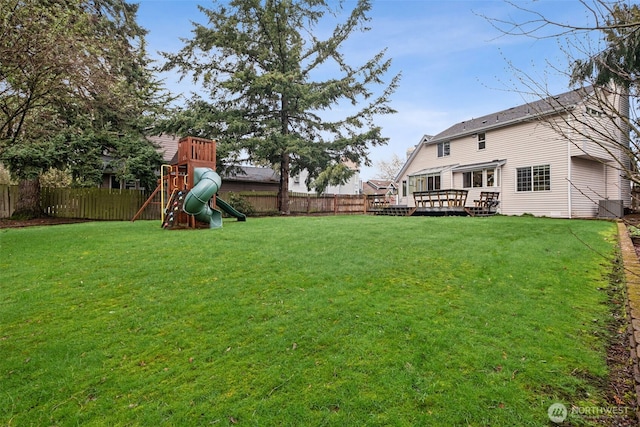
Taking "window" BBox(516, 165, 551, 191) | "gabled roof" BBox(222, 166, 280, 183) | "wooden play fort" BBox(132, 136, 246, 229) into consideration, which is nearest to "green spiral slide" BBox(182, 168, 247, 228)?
"wooden play fort" BBox(132, 136, 246, 229)

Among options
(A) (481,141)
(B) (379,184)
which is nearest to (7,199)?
(A) (481,141)

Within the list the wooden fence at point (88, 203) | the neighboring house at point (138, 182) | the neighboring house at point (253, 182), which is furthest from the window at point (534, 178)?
the neighboring house at point (138, 182)

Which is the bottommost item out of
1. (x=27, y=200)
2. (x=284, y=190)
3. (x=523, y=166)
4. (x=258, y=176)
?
(x=27, y=200)

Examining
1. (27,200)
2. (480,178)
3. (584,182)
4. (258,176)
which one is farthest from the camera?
(258,176)

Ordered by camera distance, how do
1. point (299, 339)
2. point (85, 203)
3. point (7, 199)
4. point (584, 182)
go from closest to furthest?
point (299, 339)
point (7, 199)
point (85, 203)
point (584, 182)

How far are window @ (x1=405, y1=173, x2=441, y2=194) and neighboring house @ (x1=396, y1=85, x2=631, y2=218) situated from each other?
0.07 meters

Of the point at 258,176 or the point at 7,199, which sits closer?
the point at 7,199

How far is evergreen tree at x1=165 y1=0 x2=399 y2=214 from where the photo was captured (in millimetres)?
17938

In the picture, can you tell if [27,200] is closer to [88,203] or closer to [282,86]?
[88,203]

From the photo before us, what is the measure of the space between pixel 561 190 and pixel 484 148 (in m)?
5.18

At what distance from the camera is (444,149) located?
2300cm

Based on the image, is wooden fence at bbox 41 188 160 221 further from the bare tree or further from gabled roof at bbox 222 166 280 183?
the bare tree

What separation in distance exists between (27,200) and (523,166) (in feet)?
81.1

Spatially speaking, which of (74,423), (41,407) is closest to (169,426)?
(74,423)
